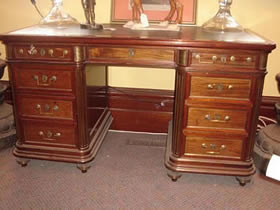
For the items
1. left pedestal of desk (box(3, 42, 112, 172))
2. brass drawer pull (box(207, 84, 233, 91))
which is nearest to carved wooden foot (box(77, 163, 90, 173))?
left pedestal of desk (box(3, 42, 112, 172))

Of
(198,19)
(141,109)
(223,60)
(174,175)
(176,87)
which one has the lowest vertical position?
(174,175)

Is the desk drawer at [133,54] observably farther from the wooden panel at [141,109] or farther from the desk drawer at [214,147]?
the wooden panel at [141,109]

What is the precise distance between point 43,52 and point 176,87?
0.68m

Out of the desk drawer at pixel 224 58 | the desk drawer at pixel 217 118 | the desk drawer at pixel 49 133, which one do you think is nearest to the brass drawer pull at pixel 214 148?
the desk drawer at pixel 217 118

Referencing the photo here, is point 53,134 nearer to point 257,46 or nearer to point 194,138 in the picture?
point 194,138

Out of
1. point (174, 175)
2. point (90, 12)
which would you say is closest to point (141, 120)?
point (174, 175)

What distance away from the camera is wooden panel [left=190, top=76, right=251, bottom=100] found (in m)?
1.41

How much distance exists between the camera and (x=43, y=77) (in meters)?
1.52

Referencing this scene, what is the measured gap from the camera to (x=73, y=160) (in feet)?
5.37

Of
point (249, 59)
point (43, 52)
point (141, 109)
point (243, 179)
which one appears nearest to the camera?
point (249, 59)

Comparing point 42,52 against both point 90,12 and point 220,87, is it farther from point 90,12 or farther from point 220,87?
point 220,87

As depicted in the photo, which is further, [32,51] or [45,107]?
[45,107]

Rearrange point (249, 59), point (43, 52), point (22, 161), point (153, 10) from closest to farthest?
point (249, 59) → point (43, 52) → point (22, 161) → point (153, 10)

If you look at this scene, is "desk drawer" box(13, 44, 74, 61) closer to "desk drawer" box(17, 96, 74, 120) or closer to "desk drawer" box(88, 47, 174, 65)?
"desk drawer" box(88, 47, 174, 65)
